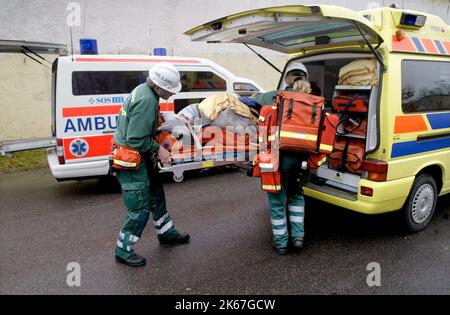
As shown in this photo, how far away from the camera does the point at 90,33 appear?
9.16 meters

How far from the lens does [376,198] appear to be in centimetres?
352

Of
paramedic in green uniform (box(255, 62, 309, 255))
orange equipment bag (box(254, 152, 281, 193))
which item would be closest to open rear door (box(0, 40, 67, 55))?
paramedic in green uniform (box(255, 62, 309, 255))

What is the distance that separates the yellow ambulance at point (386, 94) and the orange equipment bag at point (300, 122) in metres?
0.63

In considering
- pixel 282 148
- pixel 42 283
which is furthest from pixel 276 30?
pixel 42 283

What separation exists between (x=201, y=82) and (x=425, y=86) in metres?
3.89

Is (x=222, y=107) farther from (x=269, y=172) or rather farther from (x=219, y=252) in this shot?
(x=219, y=252)

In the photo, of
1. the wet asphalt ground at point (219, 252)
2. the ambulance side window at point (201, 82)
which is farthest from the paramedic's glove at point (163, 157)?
the ambulance side window at point (201, 82)

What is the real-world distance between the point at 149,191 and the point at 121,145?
0.59m

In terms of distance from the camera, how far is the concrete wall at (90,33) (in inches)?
330

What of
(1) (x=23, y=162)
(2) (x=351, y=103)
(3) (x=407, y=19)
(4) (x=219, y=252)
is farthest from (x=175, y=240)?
(1) (x=23, y=162)

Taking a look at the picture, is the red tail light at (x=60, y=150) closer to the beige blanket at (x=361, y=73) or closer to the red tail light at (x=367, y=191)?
the beige blanket at (x=361, y=73)

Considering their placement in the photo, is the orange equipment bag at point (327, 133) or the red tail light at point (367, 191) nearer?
the orange equipment bag at point (327, 133)

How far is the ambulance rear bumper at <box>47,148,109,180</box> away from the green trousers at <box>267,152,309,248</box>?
3.18 metres
